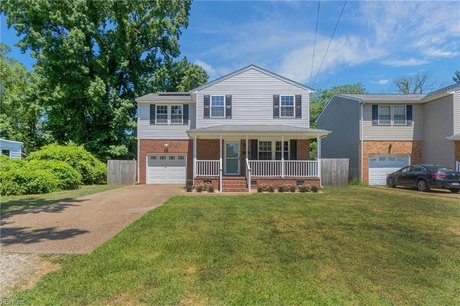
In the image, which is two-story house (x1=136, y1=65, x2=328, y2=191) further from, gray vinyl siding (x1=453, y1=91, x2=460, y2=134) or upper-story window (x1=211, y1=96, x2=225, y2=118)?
gray vinyl siding (x1=453, y1=91, x2=460, y2=134)

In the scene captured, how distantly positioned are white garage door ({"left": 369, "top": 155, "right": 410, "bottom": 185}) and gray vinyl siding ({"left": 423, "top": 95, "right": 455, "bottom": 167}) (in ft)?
4.69

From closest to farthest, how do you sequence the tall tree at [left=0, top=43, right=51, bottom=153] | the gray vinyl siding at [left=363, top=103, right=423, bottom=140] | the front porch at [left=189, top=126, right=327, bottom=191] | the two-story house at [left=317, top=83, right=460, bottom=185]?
the front porch at [left=189, top=126, right=327, bottom=191], the two-story house at [left=317, top=83, right=460, bottom=185], the gray vinyl siding at [left=363, top=103, right=423, bottom=140], the tall tree at [left=0, top=43, right=51, bottom=153]

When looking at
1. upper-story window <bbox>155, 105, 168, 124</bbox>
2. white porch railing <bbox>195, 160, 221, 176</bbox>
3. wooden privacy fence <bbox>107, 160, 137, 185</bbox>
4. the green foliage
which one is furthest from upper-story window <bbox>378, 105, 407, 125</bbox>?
the green foliage

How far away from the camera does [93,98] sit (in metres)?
20.8

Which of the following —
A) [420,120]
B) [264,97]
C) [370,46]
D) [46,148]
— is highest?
[370,46]

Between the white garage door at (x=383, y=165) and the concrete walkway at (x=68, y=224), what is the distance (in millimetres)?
14668

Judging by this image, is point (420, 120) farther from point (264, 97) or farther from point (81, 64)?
point (81, 64)

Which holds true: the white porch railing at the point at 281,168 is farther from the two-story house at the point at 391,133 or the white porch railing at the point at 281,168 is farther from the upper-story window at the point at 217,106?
the two-story house at the point at 391,133

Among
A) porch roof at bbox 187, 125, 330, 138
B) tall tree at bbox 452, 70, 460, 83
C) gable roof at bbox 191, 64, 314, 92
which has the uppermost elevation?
tall tree at bbox 452, 70, 460, 83

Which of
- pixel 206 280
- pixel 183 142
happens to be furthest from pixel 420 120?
pixel 206 280

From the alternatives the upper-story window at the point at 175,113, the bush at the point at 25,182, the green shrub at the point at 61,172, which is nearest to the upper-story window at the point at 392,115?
the upper-story window at the point at 175,113

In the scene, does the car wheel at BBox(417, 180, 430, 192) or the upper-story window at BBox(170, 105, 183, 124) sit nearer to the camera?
the car wheel at BBox(417, 180, 430, 192)

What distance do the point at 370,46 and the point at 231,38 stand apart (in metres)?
6.42

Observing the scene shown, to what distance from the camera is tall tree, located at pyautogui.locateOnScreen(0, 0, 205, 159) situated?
20.7 m
